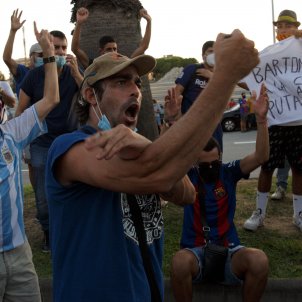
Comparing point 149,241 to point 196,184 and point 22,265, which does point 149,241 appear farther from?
point 196,184

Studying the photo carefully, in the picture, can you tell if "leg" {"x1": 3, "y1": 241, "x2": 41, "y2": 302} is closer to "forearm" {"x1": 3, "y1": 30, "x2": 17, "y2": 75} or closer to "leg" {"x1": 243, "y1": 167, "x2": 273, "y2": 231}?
"forearm" {"x1": 3, "y1": 30, "x2": 17, "y2": 75}

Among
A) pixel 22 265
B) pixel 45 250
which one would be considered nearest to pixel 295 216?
pixel 45 250

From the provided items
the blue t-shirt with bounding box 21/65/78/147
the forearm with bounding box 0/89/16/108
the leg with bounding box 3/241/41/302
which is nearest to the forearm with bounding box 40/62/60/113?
the forearm with bounding box 0/89/16/108

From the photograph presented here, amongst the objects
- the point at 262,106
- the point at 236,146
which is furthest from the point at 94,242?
the point at 236,146

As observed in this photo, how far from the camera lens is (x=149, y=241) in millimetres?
1922

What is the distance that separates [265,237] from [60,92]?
2.41m

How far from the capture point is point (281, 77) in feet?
16.5

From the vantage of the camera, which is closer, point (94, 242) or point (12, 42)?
point (94, 242)

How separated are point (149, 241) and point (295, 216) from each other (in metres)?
3.43

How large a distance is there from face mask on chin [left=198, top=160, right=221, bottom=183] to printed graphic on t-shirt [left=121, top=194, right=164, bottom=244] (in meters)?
1.83

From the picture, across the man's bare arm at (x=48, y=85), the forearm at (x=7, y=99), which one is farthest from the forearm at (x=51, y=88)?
the forearm at (x=7, y=99)

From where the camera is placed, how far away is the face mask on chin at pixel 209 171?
150 inches

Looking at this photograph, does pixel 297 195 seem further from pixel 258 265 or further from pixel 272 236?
pixel 258 265

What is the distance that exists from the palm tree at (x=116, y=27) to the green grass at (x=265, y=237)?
113 cm
